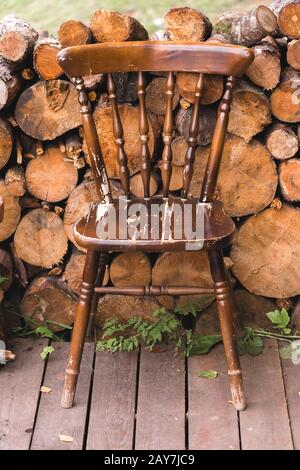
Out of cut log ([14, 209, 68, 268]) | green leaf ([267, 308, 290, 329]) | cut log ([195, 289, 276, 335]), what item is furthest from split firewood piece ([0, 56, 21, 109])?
A: green leaf ([267, 308, 290, 329])

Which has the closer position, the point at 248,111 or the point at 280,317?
the point at 248,111

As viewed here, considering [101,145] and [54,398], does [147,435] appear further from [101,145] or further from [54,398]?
Answer: [101,145]

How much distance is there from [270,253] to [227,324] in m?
0.48

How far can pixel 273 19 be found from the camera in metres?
2.91

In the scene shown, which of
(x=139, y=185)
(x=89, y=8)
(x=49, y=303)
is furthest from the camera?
(x=89, y=8)

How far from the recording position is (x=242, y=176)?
10.3 ft

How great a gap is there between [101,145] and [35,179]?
29 cm

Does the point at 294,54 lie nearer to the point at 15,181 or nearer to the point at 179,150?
the point at 179,150

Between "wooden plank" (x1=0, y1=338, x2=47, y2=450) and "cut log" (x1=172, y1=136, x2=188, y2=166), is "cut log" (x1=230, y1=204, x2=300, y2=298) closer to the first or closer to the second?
"cut log" (x1=172, y1=136, x2=188, y2=166)

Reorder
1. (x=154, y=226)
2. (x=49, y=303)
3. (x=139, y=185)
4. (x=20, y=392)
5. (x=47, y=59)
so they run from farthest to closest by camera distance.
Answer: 1. (x=49, y=303)
2. (x=139, y=185)
3. (x=20, y=392)
4. (x=47, y=59)
5. (x=154, y=226)

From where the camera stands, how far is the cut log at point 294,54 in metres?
2.89

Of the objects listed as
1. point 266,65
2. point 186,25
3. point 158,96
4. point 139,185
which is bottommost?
point 139,185

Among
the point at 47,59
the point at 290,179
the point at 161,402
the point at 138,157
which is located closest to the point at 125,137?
the point at 138,157

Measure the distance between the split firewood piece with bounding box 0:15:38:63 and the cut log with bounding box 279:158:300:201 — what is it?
41.1 inches
